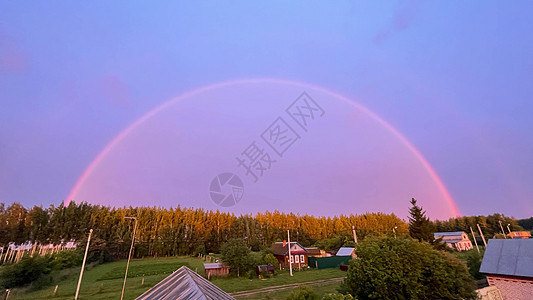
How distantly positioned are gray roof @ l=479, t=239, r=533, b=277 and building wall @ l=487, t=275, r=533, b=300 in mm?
381

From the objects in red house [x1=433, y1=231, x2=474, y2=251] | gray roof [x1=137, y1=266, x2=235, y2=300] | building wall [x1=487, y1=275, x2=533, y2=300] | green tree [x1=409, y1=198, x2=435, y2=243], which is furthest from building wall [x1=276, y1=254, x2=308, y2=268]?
red house [x1=433, y1=231, x2=474, y2=251]

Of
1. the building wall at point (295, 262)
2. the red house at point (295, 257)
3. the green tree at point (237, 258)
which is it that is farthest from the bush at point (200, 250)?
the green tree at point (237, 258)

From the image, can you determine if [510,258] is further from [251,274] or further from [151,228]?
[151,228]

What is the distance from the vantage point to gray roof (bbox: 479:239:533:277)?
16552mm

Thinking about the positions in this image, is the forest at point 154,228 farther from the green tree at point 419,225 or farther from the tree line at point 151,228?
the green tree at point 419,225

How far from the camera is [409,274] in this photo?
46.0 feet

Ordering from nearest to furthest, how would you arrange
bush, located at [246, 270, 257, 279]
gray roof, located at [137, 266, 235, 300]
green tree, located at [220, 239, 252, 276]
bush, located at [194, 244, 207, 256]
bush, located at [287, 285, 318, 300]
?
gray roof, located at [137, 266, 235, 300] → bush, located at [287, 285, 318, 300] → bush, located at [246, 270, 257, 279] → green tree, located at [220, 239, 252, 276] → bush, located at [194, 244, 207, 256]

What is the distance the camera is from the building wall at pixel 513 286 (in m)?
15.9

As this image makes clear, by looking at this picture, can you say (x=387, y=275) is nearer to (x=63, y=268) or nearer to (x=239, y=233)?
(x=63, y=268)

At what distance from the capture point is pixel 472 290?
47.2ft

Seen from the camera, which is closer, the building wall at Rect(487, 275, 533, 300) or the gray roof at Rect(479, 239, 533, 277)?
the building wall at Rect(487, 275, 533, 300)

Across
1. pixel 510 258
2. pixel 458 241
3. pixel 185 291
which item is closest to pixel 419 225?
pixel 510 258

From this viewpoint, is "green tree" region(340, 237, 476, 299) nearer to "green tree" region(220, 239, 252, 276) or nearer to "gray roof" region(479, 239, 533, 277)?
"gray roof" region(479, 239, 533, 277)

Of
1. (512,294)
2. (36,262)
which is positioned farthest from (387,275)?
(36,262)
